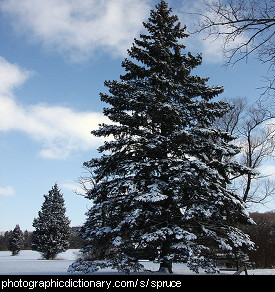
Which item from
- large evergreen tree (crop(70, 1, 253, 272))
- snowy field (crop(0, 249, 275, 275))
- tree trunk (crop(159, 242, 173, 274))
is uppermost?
large evergreen tree (crop(70, 1, 253, 272))

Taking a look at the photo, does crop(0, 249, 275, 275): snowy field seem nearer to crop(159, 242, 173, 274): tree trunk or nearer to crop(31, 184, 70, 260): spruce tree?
crop(159, 242, 173, 274): tree trunk

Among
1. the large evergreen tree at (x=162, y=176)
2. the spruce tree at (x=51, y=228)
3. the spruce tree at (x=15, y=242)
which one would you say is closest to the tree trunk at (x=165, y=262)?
the large evergreen tree at (x=162, y=176)

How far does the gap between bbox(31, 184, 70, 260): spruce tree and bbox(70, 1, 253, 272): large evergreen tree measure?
1102 inches

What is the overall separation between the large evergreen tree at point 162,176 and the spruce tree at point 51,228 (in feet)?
91.8

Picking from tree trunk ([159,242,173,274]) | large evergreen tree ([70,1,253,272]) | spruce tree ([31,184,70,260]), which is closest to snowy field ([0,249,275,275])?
tree trunk ([159,242,173,274])

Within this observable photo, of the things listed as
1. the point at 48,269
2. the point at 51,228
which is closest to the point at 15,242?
the point at 51,228

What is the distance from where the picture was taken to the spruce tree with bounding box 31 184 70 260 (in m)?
35.3

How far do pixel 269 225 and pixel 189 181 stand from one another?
1452 centimetres

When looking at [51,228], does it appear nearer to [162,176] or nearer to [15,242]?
[15,242]

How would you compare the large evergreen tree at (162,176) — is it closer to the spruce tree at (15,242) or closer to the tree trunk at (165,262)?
the tree trunk at (165,262)

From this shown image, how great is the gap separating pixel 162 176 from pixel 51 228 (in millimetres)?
30889

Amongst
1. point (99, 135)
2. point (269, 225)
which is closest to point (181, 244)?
point (99, 135)

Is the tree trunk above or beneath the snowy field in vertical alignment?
above

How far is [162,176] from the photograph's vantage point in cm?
1076
